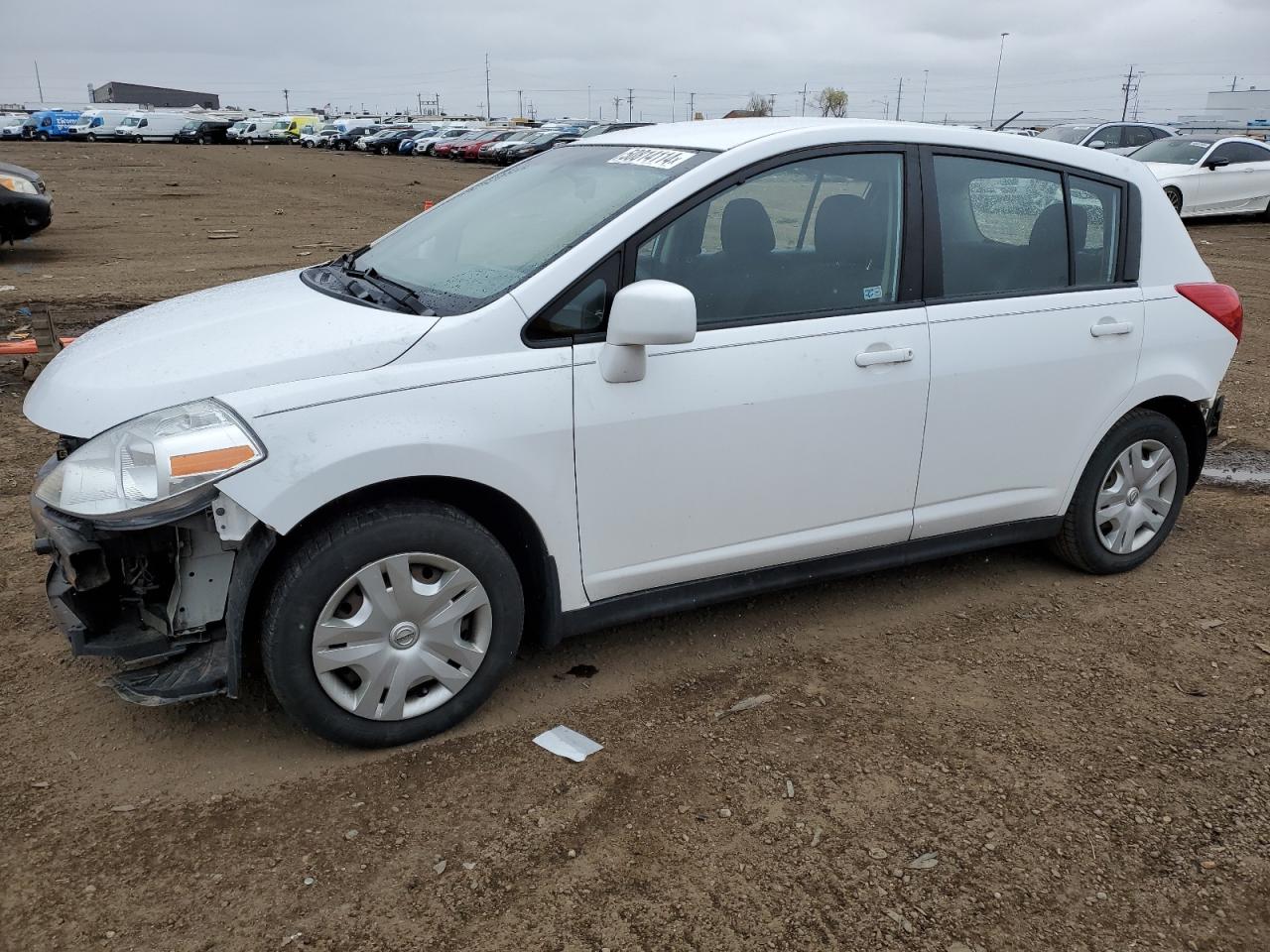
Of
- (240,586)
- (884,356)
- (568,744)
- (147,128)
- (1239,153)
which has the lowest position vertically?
(568,744)

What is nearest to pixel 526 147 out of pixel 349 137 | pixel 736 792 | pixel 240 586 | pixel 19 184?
pixel 349 137

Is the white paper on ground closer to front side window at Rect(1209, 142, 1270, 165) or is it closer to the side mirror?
the side mirror

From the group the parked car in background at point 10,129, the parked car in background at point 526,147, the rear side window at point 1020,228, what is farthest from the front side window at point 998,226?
the parked car in background at point 10,129

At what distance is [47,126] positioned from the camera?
175ft

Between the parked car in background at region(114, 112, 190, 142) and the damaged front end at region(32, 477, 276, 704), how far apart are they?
59.3 meters

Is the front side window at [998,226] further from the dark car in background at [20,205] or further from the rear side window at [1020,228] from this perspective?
the dark car in background at [20,205]

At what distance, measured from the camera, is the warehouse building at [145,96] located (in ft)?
412

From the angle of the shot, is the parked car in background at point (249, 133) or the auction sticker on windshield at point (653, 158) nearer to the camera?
the auction sticker on windshield at point (653, 158)

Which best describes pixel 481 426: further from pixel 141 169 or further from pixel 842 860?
pixel 141 169

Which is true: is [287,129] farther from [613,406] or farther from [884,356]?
[613,406]

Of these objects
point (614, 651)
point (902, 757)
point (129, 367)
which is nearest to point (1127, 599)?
point (902, 757)

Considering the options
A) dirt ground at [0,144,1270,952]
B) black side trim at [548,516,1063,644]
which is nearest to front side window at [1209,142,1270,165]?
dirt ground at [0,144,1270,952]

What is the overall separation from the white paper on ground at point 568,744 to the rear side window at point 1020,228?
2080mm

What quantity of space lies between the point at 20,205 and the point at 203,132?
1978 inches
